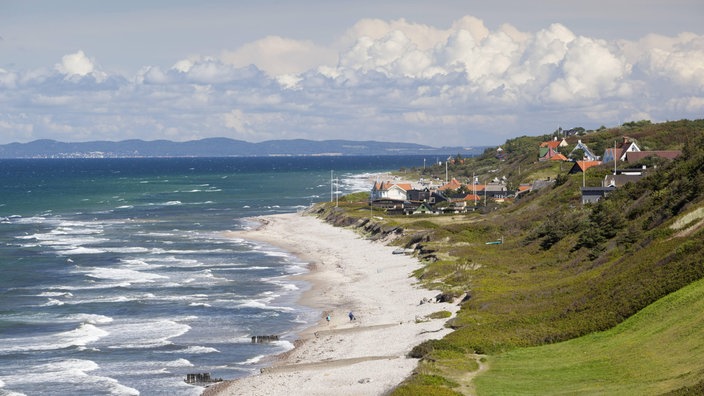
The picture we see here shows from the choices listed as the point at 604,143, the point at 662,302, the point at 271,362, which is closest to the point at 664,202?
the point at 662,302

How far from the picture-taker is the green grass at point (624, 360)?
30.9 metres

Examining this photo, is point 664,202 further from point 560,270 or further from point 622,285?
point 622,285

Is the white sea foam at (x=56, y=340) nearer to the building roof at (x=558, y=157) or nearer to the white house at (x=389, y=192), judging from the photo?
the white house at (x=389, y=192)

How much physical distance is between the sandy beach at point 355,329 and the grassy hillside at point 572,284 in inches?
74.5

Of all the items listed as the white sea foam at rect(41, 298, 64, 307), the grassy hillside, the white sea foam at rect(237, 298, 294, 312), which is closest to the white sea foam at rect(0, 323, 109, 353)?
the white sea foam at rect(41, 298, 64, 307)

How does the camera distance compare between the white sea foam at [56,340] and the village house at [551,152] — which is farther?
the village house at [551,152]

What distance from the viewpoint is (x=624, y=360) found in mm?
34188

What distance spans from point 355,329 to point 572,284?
12241 millimetres

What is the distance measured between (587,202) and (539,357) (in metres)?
51.4

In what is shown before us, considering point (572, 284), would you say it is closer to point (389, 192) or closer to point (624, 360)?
point (624, 360)

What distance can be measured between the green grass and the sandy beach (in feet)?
15.7

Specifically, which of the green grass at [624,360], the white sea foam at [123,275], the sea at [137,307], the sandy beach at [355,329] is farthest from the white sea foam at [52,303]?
the green grass at [624,360]

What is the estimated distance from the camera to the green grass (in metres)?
30.9

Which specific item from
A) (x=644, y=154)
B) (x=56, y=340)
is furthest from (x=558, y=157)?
(x=56, y=340)
